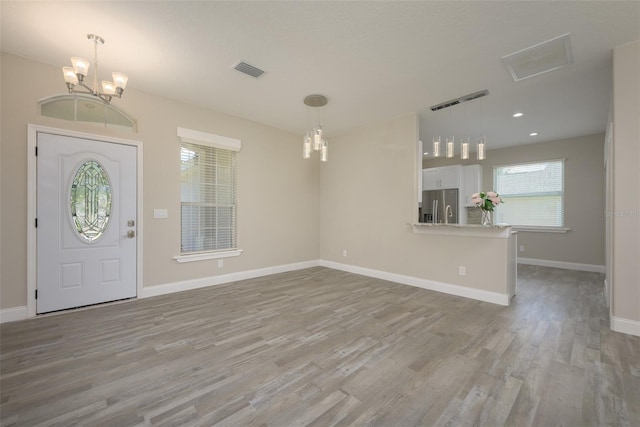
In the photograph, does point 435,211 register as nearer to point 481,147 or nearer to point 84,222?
point 481,147

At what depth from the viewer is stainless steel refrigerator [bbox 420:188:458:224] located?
6.75 metres

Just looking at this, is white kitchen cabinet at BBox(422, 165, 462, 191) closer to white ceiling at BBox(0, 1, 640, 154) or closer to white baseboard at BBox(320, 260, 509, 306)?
white ceiling at BBox(0, 1, 640, 154)

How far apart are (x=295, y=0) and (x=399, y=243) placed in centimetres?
376

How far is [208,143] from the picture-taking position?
4359mm

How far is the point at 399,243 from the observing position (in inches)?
185

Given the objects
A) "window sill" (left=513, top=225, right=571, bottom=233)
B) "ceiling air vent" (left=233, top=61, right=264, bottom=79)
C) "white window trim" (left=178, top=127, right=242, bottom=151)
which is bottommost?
"window sill" (left=513, top=225, right=571, bottom=233)

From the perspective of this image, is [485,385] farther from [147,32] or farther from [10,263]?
[10,263]

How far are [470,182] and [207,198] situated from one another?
20.4ft

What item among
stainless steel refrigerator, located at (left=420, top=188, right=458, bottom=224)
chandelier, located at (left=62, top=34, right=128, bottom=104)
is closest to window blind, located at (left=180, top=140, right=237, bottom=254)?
chandelier, located at (left=62, top=34, right=128, bottom=104)

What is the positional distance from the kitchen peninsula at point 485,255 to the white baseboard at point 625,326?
3.16 ft

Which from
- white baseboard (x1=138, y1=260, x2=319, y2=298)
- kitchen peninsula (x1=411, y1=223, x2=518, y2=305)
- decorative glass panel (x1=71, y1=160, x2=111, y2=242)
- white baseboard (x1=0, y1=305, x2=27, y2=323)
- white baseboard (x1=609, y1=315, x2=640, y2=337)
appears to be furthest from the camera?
white baseboard (x1=138, y1=260, x2=319, y2=298)

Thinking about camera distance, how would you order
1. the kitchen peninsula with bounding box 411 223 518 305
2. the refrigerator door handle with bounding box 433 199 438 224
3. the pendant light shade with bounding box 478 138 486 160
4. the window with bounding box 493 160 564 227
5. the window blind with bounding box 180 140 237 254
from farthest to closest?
the refrigerator door handle with bounding box 433 199 438 224, the window with bounding box 493 160 564 227, the window blind with bounding box 180 140 237 254, the kitchen peninsula with bounding box 411 223 518 305, the pendant light shade with bounding box 478 138 486 160

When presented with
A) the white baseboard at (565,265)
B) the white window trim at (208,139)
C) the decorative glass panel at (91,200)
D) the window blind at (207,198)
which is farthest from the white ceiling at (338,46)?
the white baseboard at (565,265)

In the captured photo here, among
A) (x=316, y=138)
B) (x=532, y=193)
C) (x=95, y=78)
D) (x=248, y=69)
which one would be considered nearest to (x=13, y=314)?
(x=95, y=78)
